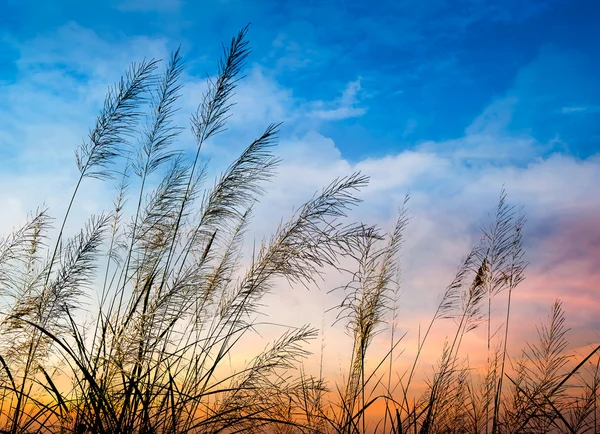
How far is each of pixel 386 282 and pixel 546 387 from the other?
3.94ft

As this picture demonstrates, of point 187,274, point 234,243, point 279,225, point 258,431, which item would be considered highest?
point 234,243

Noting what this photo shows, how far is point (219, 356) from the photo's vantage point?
290 centimetres

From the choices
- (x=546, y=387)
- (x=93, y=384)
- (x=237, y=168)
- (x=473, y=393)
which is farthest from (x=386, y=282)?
(x=93, y=384)

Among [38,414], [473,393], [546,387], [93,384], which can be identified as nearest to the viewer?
[93,384]

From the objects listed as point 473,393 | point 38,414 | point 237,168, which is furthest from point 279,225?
point 473,393

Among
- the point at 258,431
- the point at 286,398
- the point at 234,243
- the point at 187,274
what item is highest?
the point at 234,243

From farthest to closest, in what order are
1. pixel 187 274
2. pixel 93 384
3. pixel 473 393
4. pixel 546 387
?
pixel 473 393 < pixel 546 387 < pixel 187 274 < pixel 93 384

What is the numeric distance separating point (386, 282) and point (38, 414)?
2.32m

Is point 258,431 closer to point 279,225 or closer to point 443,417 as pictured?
point 279,225

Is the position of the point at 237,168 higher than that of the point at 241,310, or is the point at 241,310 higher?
the point at 237,168

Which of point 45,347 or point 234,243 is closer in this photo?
point 45,347

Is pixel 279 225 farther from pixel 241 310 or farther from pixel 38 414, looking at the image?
pixel 38 414

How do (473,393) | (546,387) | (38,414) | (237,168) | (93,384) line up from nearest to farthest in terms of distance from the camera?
(93,384) < (38,414) < (237,168) < (546,387) < (473,393)

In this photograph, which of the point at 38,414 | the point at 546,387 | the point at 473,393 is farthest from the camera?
the point at 473,393
